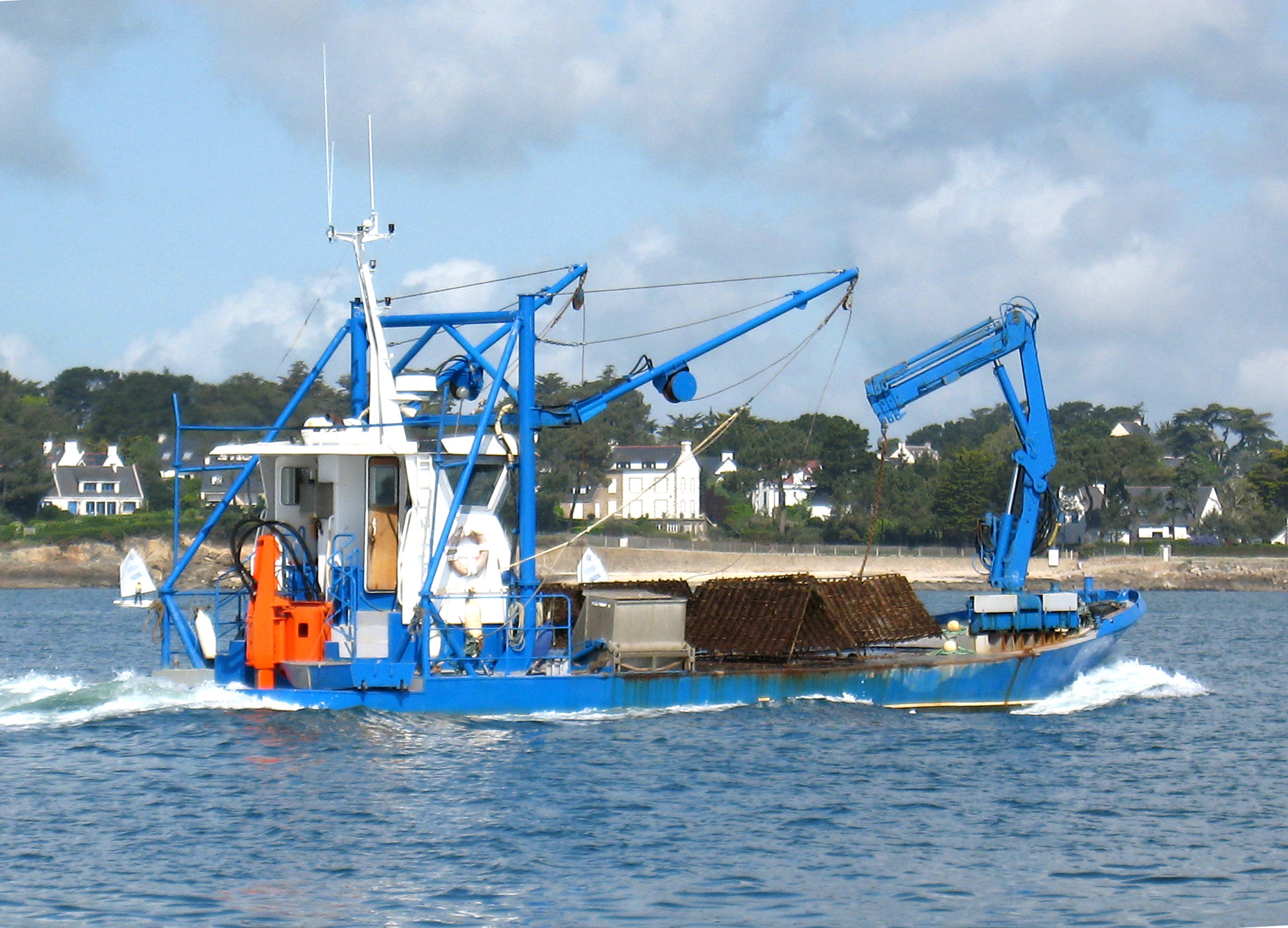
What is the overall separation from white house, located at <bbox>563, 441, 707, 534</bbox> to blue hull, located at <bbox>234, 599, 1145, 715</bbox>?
63.3 metres

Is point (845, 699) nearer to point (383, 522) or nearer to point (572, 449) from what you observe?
point (383, 522)

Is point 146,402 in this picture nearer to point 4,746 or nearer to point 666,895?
point 4,746

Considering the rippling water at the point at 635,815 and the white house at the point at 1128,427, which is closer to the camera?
the rippling water at the point at 635,815

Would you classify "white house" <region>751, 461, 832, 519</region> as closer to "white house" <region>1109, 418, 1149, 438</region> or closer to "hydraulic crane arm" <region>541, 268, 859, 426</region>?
"white house" <region>1109, 418, 1149, 438</region>

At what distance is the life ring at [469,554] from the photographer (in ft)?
68.8

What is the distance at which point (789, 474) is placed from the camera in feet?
321

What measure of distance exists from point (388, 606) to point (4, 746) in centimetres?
502

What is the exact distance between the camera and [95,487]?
90375mm

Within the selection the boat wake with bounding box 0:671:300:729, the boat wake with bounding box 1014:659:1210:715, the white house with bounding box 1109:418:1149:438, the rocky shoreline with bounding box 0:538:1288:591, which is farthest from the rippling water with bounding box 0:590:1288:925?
the white house with bounding box 1109:418:1149:438

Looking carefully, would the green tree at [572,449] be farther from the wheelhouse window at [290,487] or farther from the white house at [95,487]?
the wheelhouse window at [290,487]

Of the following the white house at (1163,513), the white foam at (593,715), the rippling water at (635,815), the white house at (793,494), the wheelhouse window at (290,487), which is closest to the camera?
the rippling water at (635,815)

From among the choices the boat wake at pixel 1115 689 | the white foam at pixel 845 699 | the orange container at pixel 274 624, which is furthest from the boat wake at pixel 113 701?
the boat wake at pixel 1115 689

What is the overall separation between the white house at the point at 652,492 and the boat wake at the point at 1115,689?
188 ft

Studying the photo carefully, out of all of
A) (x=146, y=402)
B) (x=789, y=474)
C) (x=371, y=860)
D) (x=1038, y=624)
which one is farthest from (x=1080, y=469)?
(x=371, y=860)
